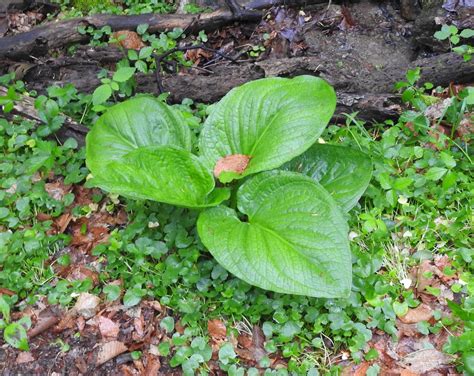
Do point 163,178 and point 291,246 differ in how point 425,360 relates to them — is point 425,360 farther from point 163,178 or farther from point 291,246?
point 163,178

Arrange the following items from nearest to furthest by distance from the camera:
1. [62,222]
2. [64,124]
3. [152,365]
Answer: [152,365] → [62,222] → [64,124]

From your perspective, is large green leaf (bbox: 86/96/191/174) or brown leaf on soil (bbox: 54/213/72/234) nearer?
large green leaf (bbox: 86/96/191/174)

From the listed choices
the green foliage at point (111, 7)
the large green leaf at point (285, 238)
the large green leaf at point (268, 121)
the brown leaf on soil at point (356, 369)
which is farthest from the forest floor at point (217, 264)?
the green foliage at point (111, 7)

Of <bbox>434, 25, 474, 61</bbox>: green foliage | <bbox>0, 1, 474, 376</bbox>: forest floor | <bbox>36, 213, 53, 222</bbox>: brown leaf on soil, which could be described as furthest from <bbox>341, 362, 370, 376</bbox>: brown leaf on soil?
<bbox>434, 25, 474, 61</bbox>: green foliage

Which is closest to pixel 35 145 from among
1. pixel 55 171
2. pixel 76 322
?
pixel 55 171

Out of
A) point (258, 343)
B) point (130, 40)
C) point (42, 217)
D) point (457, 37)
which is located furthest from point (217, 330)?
point (130, 40)

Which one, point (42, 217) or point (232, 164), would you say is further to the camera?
point (42, 217)

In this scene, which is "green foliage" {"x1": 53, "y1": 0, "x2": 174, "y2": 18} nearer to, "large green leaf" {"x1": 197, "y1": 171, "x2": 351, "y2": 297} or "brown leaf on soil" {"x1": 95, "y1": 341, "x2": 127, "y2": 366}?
"large green leaf" {"x1": 197, "y1": 171, "x2": 351, "y2": 297}
